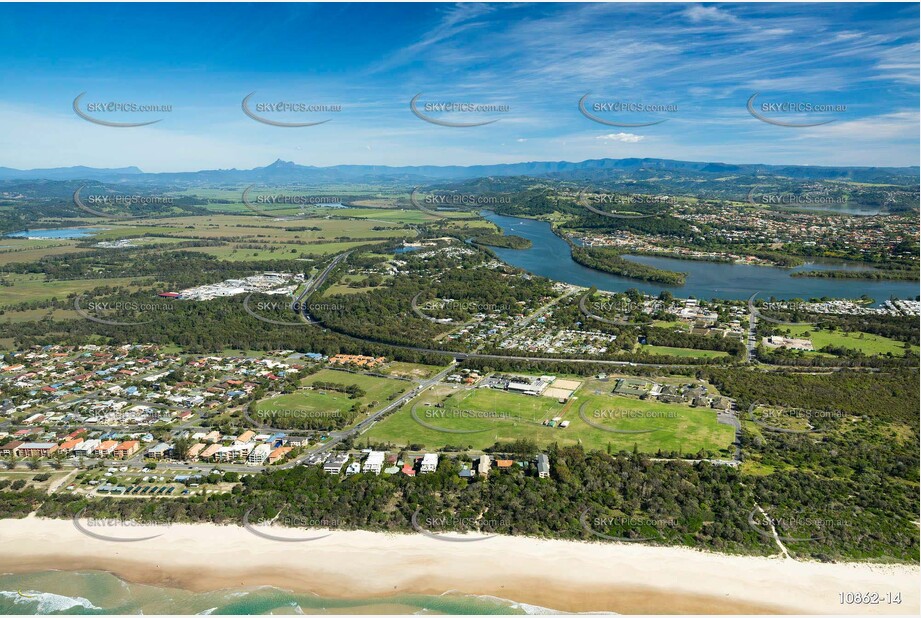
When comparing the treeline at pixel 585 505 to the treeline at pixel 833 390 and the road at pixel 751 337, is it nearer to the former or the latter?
the treeline at pixel 833 390

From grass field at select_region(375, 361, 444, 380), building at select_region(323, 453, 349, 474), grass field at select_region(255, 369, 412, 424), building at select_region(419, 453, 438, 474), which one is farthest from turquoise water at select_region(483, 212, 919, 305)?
building at select_region(323, 453, 349, 474)

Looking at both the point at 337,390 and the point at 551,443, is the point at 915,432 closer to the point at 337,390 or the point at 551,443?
the point at 551,443

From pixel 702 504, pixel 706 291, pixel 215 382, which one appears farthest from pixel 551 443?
pixel 706 291

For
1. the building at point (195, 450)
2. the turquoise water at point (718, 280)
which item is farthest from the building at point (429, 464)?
the turquoise water at point (718, 280)

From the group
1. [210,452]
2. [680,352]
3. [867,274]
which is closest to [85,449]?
[210,452]

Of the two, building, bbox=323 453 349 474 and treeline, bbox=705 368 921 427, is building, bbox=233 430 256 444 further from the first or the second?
treeline, bbox=705 368 921 427

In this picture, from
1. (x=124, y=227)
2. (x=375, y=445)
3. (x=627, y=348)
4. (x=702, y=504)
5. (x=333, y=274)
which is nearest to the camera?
(x=702, y=504)
